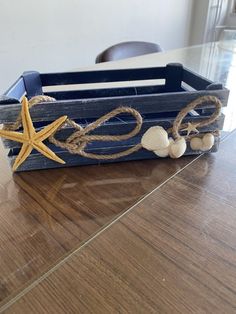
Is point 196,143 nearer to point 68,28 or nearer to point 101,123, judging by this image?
point 101,123

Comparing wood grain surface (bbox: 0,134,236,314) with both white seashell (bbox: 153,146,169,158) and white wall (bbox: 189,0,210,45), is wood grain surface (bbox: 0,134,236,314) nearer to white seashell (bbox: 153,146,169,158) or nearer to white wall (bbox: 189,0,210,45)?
white seashell (bbox: 153,146,169,158)

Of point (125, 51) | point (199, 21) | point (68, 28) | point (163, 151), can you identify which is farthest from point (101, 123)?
point (199, 21)

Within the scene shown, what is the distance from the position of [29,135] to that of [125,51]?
1.19 meters

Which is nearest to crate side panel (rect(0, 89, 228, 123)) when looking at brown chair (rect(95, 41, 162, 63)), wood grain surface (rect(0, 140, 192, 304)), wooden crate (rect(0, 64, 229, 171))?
wooden crate (rect(0, 64, 229, 171))

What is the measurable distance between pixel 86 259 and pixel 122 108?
233mm

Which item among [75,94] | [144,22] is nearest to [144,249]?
[75,94]

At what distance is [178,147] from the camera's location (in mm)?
495

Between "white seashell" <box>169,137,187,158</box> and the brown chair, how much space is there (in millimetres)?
970

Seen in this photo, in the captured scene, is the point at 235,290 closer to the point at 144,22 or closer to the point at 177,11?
the point at 144,22

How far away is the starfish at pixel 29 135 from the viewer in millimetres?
419

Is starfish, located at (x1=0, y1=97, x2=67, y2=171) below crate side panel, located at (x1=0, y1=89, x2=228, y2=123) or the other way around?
below

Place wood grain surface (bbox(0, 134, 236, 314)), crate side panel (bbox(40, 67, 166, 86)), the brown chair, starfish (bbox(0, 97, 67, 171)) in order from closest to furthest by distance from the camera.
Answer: wood grain surface (bbox(0, 134, 236, 314)) → starfish (bbox(0, 97, 67, 171)) → crate side panel (bbox(40, 67, 166, 86)) → the brown chair

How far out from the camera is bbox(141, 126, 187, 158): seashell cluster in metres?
0.47

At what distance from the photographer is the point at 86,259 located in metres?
0.34
